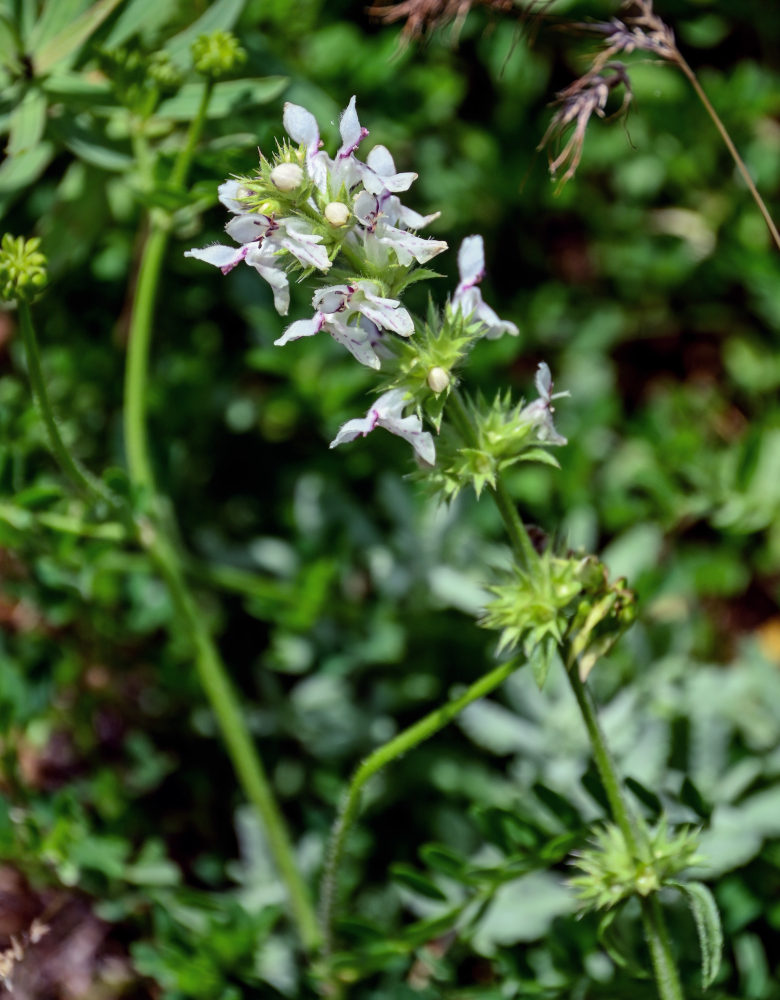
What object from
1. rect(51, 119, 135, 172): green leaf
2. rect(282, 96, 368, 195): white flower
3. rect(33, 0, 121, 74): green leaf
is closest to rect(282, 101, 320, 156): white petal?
rect(282, 96, 368, 195): white flower

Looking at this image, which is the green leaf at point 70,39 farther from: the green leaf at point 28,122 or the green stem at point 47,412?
the green stem at point 47,412

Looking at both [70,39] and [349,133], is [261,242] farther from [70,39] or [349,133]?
→ [70,39]

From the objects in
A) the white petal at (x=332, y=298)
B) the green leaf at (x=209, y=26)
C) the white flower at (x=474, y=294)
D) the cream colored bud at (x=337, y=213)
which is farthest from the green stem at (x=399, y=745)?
the green leaf at (x=209, y=26)

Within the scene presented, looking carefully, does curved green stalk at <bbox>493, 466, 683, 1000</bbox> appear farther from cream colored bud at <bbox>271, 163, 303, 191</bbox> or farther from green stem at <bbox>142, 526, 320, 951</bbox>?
green stem at <bbox>142, 526, 320, 951</bbox>

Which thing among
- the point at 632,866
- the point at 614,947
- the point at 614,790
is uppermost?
the point at 614,790

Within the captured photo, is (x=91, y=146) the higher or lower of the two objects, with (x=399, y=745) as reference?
higher

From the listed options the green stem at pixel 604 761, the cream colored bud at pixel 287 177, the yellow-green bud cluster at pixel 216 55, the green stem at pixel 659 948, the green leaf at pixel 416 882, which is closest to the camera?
the cream colored bud at pixel 287 177

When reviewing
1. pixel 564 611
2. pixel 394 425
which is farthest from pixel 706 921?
pixel 394 425
